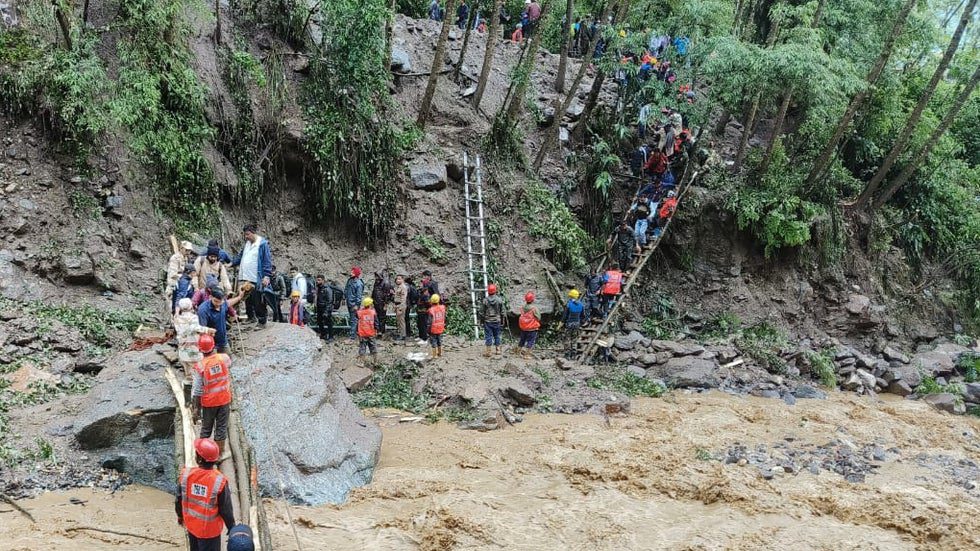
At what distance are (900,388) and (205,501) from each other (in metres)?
17.1

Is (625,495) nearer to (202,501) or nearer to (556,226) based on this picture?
(202,501)

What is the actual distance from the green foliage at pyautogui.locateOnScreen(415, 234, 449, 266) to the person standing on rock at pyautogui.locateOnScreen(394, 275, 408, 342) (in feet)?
6.51

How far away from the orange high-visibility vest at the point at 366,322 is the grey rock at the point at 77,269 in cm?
499

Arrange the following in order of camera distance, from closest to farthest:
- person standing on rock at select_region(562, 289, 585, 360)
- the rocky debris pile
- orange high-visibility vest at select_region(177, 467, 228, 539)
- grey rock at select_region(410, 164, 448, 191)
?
orange high-visibility vest at select_region(177, 467, 228, 539), the rocky debris pile, person standing on rock at select_region(562, 289, 585, 360), grey rock at select_region(410, 164, 448, 191)

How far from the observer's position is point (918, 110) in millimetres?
19266

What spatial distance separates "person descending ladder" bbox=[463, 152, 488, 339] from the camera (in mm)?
16933

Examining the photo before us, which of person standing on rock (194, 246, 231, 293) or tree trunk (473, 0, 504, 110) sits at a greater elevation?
tree trunk (473, 0, 504, 110)

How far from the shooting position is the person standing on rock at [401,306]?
15280mm

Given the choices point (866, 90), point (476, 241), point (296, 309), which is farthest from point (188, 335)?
point (866, 90)

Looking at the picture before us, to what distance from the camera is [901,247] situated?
22.7 metres

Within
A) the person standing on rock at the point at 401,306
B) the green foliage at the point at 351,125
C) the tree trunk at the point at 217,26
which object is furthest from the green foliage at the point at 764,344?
the tree trunk at the point at 217,26

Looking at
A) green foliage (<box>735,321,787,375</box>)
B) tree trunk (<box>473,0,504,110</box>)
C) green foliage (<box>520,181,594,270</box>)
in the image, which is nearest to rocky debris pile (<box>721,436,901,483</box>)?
green foliage (<box>735,321,787,375</box>)

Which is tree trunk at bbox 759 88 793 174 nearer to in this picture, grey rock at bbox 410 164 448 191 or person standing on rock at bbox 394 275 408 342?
grey rock at bbox 410 164 448 191

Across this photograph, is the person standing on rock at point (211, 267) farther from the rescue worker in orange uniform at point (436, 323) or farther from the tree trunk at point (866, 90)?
the tree trunk at point (866, 90)
